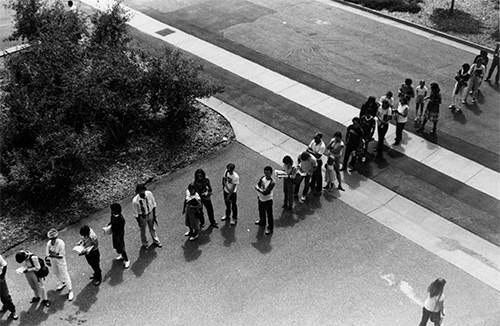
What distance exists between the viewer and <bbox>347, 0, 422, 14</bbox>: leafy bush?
20734mm

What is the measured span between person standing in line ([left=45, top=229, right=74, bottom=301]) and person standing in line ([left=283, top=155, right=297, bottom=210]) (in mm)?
4496

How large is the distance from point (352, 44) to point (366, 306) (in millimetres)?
11712

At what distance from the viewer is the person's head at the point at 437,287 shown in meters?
7.58

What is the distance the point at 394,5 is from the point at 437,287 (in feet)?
52.3

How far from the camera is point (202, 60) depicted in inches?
696

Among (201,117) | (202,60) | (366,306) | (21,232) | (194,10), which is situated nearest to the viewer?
(366,306)

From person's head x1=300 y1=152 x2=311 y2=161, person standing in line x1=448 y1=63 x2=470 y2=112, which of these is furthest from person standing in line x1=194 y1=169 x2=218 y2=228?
person standing in line x1=448 y1=63 x2=470 y2=112

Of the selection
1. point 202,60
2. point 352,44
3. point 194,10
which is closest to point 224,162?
point 202,60

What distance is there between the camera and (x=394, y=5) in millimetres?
21062

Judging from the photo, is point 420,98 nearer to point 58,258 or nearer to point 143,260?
point 143,260

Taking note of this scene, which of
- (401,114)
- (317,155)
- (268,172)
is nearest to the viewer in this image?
(268,172)

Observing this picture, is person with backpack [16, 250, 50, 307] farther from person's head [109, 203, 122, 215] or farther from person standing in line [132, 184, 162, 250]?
person standing in line [132, 184, 162, 250]

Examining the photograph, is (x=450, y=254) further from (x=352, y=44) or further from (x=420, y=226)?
(x=352, y=44)

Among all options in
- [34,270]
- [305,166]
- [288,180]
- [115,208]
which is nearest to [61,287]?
[34,270]
